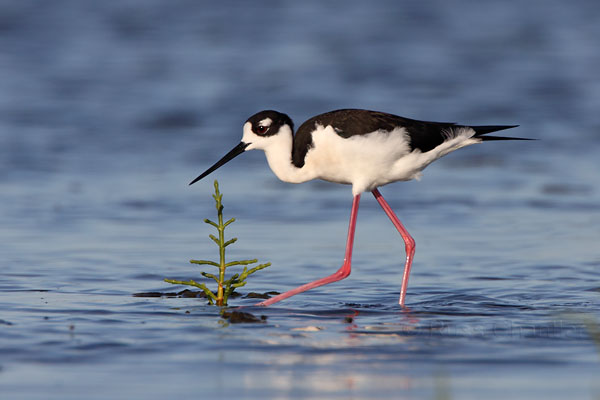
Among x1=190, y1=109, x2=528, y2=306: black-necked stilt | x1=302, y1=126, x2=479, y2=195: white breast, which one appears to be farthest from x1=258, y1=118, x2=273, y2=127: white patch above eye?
x1=302, y1=126, x2=479, y2=195: white breast

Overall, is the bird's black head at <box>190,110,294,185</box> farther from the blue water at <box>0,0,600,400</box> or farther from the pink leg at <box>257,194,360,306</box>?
the blue water at <box>0,0,600,400</box>

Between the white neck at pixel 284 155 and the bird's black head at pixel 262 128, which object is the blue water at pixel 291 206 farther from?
the bird's black head at pixel 262 128

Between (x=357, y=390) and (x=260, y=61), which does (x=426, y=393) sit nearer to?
(x=357, y=390)

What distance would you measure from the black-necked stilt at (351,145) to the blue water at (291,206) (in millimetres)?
840

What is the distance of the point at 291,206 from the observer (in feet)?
34.7

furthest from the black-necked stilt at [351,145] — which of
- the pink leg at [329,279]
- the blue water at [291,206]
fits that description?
the blue water at [291,206]

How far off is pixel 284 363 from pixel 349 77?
12.3 metres

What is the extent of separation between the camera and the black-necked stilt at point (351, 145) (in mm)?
7070

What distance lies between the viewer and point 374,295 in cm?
734

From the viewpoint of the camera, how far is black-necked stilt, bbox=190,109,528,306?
23.2ft

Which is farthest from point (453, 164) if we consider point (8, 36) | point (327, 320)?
point (8, 36)

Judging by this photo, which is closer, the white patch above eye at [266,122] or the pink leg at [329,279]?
the pink leg at [329,279]

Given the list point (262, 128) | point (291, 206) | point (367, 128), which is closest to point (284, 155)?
point (262, 128)

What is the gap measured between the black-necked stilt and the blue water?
0.84m
